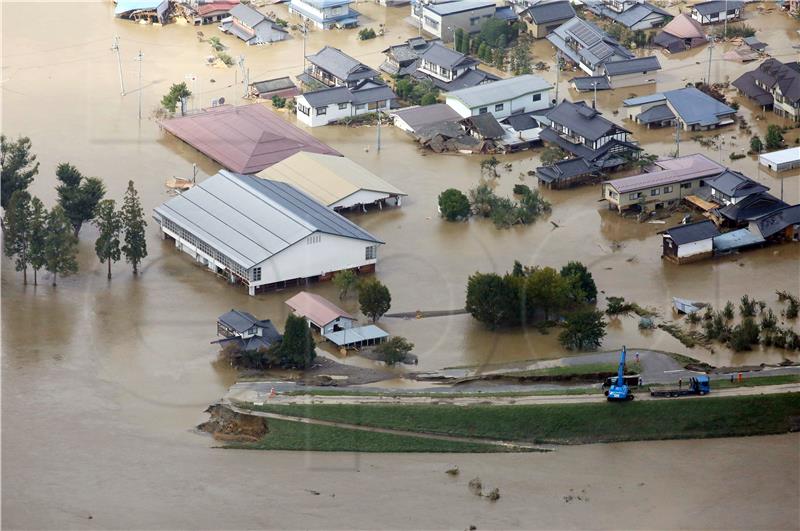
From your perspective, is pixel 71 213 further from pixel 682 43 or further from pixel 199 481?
pixel 682 43

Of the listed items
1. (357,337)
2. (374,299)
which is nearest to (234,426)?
(357,337)

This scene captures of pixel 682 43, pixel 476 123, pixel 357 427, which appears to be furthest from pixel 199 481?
A: pixel 682 43

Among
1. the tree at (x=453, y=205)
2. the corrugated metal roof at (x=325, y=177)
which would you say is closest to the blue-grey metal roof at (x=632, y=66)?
the corrugated metal roof at (x=325, y=177)

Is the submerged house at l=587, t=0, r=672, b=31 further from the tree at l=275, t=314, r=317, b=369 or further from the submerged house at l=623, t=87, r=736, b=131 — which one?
the tree at l=275, t=314, r=317, b=369

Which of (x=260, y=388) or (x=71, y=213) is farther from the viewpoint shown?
(x=71, y=213)

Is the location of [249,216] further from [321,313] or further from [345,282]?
[321,313]

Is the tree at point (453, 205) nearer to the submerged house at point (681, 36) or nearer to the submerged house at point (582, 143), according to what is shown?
the submerged house at point (582, 143)
